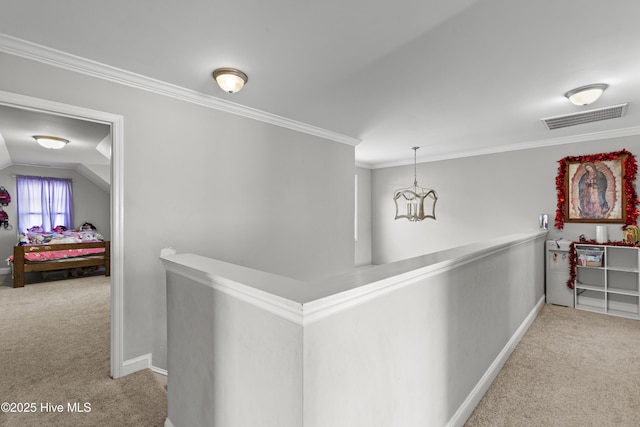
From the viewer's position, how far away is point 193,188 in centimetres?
268

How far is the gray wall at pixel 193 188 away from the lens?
229cm

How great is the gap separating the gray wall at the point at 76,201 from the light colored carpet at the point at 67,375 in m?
3.44

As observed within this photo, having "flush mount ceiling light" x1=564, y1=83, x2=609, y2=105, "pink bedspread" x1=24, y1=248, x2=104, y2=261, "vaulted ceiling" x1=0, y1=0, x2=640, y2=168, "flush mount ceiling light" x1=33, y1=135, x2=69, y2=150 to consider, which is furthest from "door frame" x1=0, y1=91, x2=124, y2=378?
"pink bedspread" x1=24, y1=248, x2=104, y2=261

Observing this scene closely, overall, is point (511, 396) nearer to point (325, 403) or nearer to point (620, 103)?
point (325, 403)

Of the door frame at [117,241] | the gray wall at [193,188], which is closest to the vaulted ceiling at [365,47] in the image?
the gray wall at [193,188]

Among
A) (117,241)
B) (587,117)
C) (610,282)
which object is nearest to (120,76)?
(117,241)

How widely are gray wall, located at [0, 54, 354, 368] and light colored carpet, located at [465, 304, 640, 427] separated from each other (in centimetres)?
225

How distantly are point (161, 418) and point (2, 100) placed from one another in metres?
2.19

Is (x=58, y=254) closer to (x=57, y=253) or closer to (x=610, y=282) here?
(x=57, y=253)

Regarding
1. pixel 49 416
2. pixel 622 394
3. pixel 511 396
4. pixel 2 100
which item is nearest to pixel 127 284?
pixel 49 416

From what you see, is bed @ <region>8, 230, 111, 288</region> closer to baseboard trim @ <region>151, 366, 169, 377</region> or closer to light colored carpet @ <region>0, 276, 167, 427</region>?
A: light colored carpet @ <region>0, 276, 167, 427</region>

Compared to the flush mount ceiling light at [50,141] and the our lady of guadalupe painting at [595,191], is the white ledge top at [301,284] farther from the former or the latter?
the flush mount ceiling light at [50,141]

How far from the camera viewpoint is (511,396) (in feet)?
6.73

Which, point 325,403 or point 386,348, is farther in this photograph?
point 386,348
